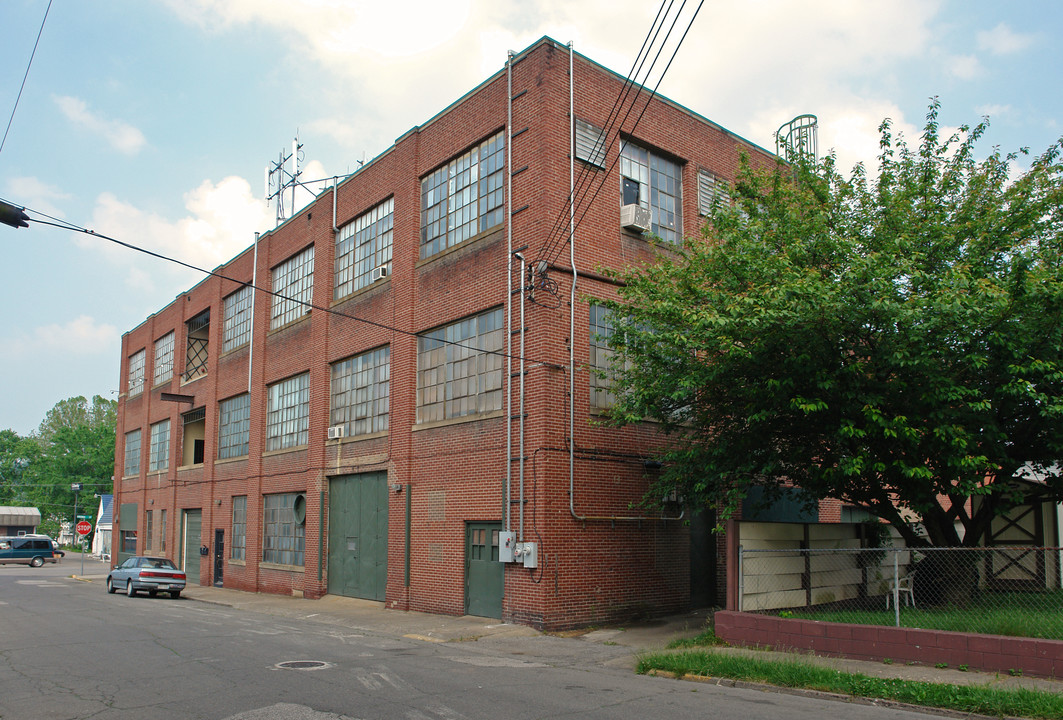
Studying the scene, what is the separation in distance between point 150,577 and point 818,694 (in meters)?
23.7

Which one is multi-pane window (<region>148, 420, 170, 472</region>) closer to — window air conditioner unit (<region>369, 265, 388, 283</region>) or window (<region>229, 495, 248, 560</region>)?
window (<region>229, 495, 248, 560</region>)

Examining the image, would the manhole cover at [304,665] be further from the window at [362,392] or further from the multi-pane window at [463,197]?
the multi-pane window at [463,197]

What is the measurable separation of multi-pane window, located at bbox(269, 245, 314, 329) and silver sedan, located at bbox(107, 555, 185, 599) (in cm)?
874

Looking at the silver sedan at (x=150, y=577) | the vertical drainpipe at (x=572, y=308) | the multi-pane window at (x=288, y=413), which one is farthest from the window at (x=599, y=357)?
the silver sedan at (x=150, y=577)

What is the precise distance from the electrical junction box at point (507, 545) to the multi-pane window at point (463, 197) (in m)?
6.96

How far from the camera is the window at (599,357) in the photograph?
1819cm

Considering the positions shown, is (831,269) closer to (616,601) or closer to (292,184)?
(616,601)

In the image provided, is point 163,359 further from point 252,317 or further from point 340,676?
point 340,676

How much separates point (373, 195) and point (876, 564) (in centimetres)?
1601

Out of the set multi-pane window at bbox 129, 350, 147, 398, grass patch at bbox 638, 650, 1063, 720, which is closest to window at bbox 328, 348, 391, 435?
grass patch at bbox 638, 650, 1063, 720

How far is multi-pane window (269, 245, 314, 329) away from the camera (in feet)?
89.0

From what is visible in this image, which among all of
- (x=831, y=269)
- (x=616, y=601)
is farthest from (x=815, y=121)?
(x=616, y=601)

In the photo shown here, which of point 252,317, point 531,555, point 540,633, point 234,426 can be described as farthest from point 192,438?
point 540,633

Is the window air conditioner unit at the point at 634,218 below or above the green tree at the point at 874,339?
above
